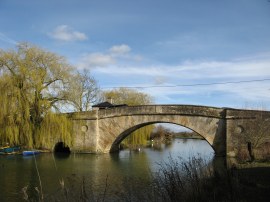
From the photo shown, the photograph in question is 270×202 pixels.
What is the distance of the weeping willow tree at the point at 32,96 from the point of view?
19.5m

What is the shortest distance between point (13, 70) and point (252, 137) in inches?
554

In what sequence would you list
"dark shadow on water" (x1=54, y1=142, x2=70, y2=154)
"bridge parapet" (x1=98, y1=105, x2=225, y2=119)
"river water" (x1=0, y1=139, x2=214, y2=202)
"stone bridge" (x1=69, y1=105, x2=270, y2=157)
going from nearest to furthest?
1. "river water" (x1=0, y1=139, x2=214, y2=202)
2. "stone bridge" (x1=69, y1=105, x2=270, y2=157)
3. "bridge parapet" (x1=98, y1=105, x2=225, y2=119)
4. "dark shadow on water" (x1=54, y1=142, x2=70, y2=154)

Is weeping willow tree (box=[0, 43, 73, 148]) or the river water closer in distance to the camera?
the river water

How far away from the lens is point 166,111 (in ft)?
67.5

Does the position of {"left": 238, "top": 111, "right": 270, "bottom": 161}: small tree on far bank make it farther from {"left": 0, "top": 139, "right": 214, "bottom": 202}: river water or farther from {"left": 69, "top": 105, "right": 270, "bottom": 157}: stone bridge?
{"left": 0, "top": 139, "right": 214, "bottom": 202}: river water

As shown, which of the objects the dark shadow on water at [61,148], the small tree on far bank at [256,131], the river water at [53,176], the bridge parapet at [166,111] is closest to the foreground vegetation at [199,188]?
the river water at [53,176]

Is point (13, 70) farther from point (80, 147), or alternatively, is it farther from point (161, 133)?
point (161, 133)

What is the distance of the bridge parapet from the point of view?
19.3 m

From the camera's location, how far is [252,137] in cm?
1809

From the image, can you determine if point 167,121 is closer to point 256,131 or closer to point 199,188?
point 256,131

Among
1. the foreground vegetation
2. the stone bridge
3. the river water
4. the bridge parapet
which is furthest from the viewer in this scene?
the bridge parapet

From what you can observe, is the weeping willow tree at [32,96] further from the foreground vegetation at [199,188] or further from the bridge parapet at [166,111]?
the foreground vegetation at [199,188]

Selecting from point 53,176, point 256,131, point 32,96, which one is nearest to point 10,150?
point 32,96

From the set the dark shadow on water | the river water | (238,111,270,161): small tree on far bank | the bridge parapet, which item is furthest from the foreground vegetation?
the dark shadow on water
